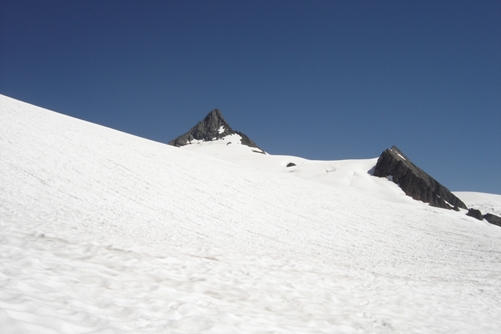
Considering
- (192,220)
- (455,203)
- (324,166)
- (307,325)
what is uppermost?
(324,166)

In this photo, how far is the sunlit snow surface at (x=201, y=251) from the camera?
5.50m

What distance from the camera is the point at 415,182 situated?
42.9 m

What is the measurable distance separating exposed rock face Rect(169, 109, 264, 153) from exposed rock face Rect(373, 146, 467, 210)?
71.6m

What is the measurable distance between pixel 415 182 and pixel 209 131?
311 feet

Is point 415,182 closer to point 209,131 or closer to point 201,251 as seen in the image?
point 201,251

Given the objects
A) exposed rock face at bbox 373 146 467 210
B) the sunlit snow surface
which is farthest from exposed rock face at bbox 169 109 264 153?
the sunlit snow surface

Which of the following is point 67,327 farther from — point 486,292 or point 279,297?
point 486,292

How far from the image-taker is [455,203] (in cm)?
4544

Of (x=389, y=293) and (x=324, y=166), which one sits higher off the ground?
(x=324, y=166)

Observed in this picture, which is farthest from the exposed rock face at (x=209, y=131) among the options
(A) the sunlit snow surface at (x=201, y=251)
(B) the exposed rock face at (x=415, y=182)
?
(A) the sunlit snow surface at (x=201, y=251)

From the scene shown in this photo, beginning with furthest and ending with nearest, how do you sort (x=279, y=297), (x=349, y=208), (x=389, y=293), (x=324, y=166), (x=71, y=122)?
(x=324, y=166) → (x=71, y=122) → (x=349, y=208) → (x=389, y=293) → (x=279, y=297)

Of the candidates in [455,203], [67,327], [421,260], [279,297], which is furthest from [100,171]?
[455,203]

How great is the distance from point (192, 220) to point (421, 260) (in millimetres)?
11964

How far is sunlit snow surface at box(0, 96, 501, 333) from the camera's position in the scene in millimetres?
5496
